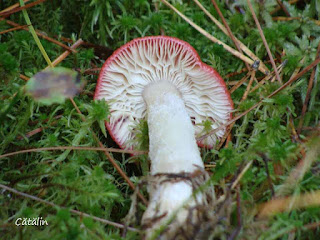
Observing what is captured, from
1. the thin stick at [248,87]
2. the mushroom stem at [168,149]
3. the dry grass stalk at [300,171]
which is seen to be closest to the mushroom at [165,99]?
the mushroom stem at [168,149]

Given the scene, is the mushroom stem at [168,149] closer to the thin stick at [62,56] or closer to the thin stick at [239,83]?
the thin stick at [239,83]

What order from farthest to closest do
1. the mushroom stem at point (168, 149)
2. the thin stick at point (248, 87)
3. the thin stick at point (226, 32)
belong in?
1. the thin stick at point (226, 32)
2. the thin stick at point (248, 87)
3. the mushroom stem at point (168, 149)

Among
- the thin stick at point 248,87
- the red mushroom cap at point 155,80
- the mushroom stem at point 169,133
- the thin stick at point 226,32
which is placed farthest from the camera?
the thin stick at point 226,32

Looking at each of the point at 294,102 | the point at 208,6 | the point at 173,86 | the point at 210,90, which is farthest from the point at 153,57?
the point at 294,102

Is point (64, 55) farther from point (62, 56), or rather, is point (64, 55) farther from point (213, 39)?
point (213, 39)

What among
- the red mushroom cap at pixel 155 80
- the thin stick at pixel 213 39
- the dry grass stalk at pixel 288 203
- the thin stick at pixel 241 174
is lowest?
the dry grass stalk at pixel 288 203

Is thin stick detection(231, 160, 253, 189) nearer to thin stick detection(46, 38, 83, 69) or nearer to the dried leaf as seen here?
the dried leaf

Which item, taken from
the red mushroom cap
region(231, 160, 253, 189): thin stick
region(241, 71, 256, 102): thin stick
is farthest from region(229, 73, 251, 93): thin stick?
region(231, 160, 253, 189): thin stick

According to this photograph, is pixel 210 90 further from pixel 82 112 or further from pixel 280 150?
pixel 82 112

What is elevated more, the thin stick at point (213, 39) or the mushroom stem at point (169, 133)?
the thin stick at point (213, 39)

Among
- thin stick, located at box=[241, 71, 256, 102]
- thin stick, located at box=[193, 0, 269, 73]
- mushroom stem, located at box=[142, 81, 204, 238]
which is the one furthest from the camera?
thin stick, located at box=[193, 0, 269, 73]
